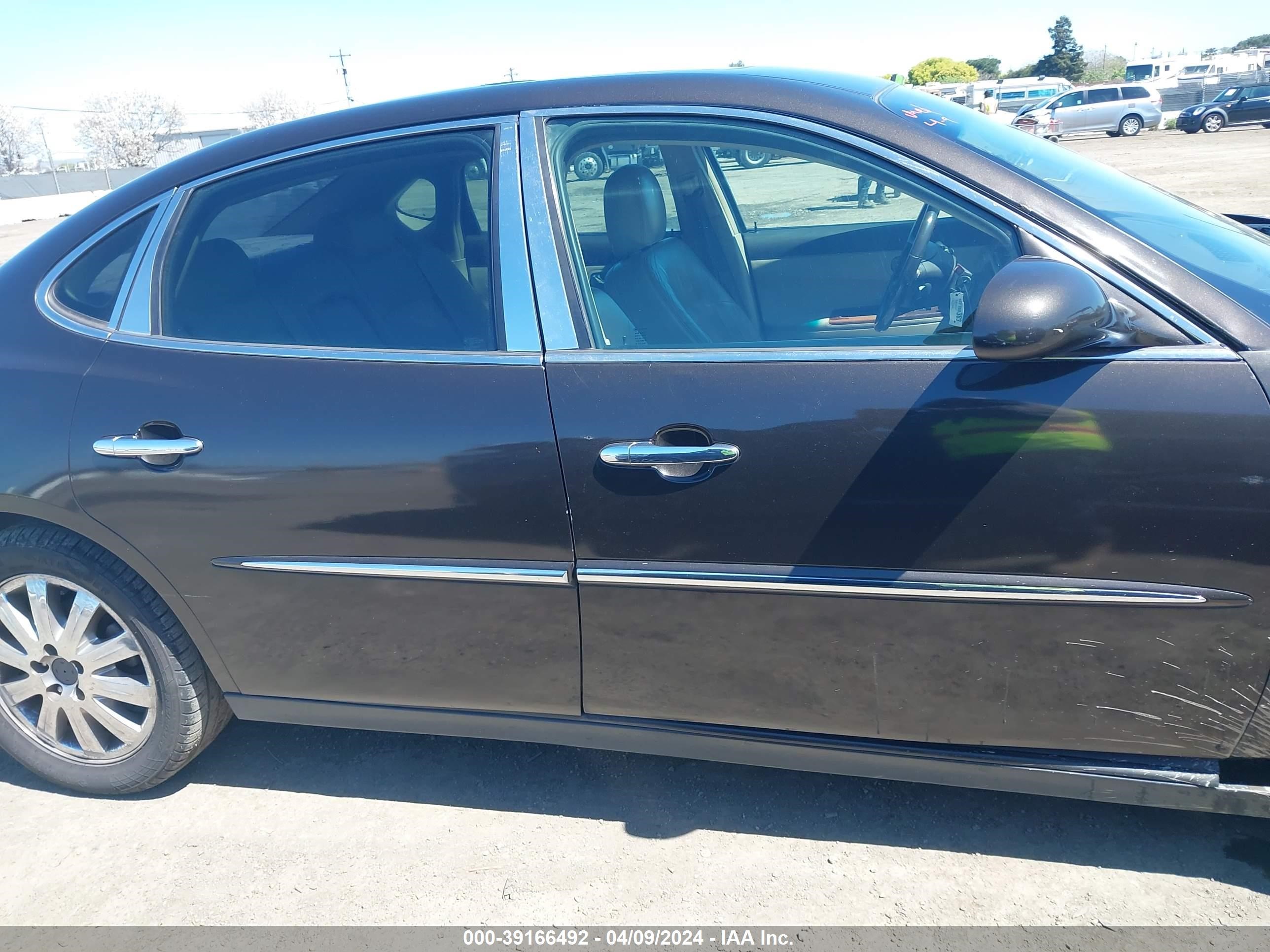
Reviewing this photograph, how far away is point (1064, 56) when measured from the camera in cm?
6925

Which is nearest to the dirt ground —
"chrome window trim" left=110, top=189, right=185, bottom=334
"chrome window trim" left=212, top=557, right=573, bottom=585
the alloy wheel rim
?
"chrome window trim" left=212, top=557, right=573, bottom=585

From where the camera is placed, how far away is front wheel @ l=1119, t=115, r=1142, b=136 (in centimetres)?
3172

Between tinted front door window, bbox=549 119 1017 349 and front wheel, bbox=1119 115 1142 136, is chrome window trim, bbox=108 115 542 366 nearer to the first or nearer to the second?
tinted front door window, bbox=549 119 1017 349

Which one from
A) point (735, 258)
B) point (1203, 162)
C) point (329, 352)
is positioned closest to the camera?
point (329, 352)

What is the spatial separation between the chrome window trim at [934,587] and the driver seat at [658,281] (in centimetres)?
50

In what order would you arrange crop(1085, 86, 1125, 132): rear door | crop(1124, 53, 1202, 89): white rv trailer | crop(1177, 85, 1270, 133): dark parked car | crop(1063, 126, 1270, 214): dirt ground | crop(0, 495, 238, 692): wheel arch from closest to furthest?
crop(0, 495, 238, 692): wheel arch, crop(1063, 126, 1270, 214): dirt ground, crop(1177, 85, 1270, 133): dark parked car, crop(1085, 86, 1125, 132): rear door, crop(1124, 53, 1202, 89): white rv trailer

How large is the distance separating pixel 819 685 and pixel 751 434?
57 cm

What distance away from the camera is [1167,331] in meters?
1.80

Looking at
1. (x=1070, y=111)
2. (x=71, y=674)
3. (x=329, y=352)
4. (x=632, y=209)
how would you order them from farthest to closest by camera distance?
(x=1070, y=111)
(x=71, y=674)
(x=632, y=209)
(x=329, y=352)

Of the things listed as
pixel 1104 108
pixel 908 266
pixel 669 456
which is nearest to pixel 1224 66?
pixel 1104 108

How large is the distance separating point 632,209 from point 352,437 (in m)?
0.92

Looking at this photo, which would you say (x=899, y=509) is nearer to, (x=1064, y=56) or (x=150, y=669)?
(x=150, y=669)

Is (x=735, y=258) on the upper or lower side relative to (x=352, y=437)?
upper

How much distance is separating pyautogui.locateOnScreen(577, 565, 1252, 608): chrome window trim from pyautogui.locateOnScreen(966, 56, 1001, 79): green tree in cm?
9172
